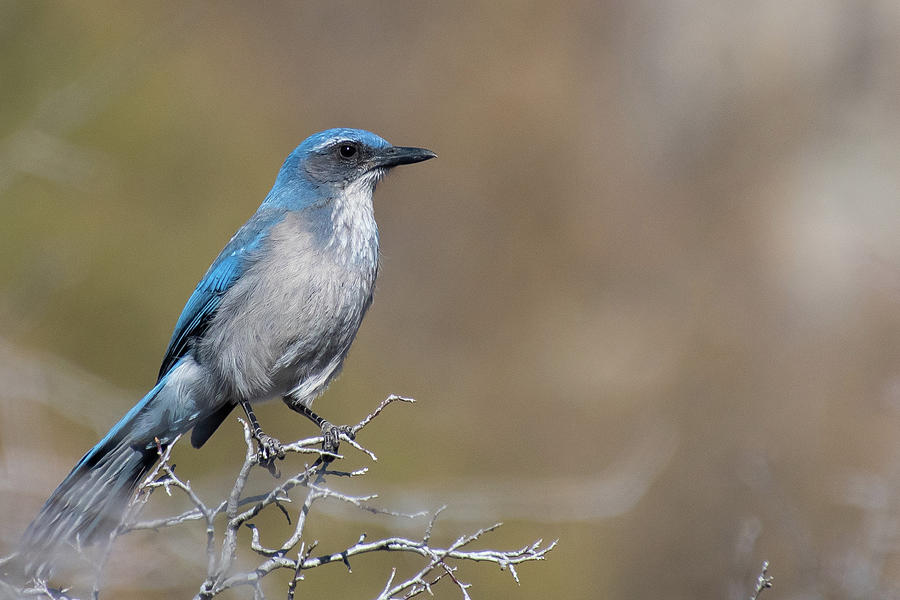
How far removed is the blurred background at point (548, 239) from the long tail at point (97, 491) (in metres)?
4.27

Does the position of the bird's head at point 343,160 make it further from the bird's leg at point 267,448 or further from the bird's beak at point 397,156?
the bird's leg at point 267,448

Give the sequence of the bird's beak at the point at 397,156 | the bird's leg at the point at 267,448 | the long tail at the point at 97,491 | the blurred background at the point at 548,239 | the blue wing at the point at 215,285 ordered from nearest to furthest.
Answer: the long tail at the point at 97,491 → the bird's leg at the point at 267,448 → the blue wing at the point at 215,285 → the bird's beak at the point at 397,156 → the blurred background at the point at 548,239

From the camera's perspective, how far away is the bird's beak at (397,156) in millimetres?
5934

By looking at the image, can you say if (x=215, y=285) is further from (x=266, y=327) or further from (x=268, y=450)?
(x=268, y=450)

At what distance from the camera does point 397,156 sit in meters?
5.96

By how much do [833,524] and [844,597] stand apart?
6.10 m

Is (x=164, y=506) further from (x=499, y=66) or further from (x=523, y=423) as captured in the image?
(x=499, y=66)

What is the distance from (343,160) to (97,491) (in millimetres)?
2278

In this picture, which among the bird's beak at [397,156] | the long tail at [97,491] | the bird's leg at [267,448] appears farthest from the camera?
the bird's beak at [397,156]

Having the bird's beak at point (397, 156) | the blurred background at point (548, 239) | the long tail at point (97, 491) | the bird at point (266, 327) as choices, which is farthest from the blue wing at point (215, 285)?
the blurred background at point (548, 239)

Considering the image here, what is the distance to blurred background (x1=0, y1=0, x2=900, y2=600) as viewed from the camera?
35.2ft

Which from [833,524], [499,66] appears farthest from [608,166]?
[833,524]

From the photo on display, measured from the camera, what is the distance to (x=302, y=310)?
529 centimetres

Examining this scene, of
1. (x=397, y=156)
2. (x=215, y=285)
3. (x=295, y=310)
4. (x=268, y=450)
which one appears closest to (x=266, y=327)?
(x=295, y=310)
